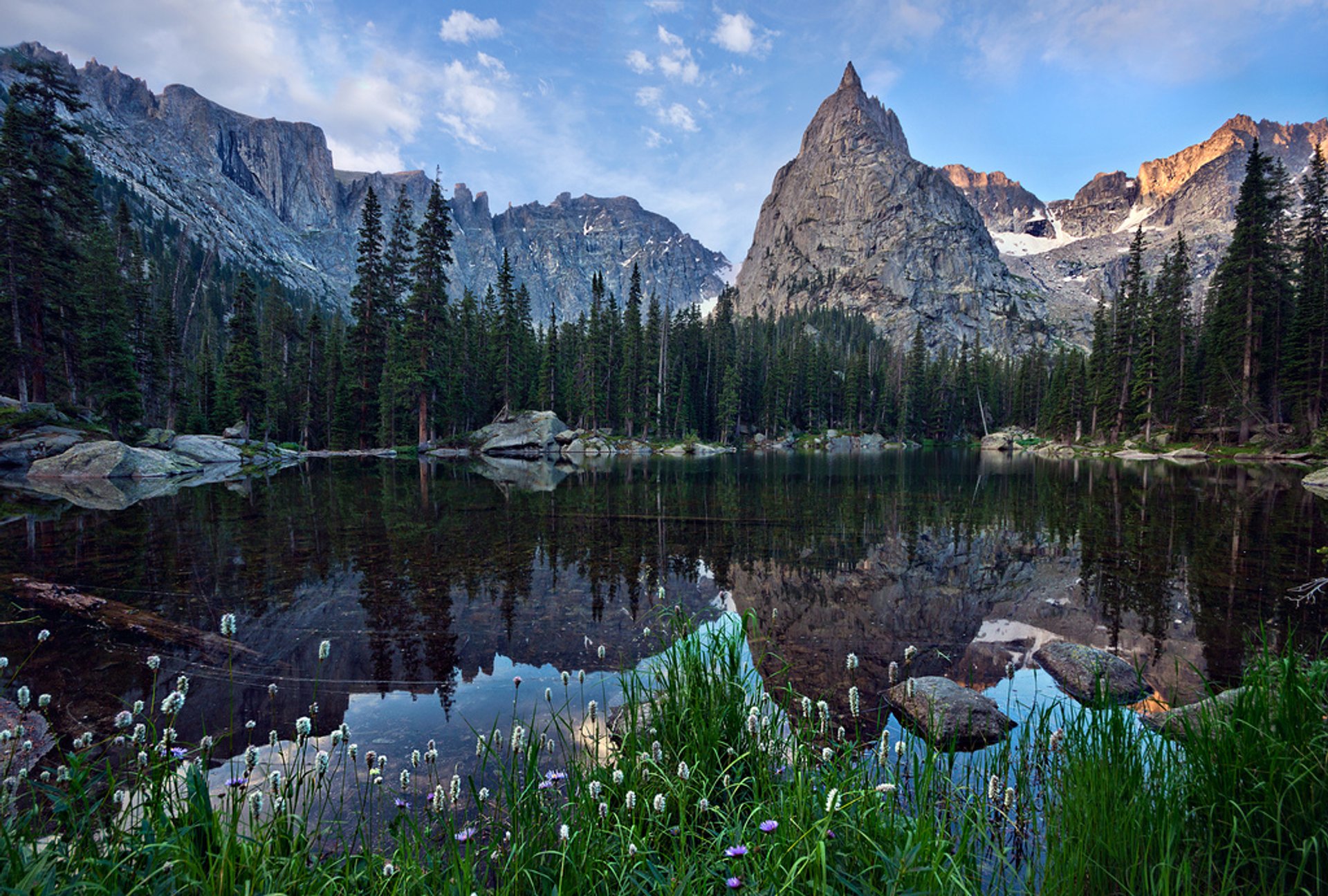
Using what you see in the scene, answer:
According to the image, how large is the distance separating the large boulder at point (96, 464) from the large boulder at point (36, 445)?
1001mm

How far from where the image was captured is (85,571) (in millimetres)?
10086

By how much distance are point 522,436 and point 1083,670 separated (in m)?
52.8

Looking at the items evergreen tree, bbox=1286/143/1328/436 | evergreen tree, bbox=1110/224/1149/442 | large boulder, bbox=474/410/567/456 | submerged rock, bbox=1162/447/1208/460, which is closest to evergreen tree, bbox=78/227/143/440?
large boulder, bbox=474/410/567/456

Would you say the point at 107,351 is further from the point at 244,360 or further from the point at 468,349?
the point at 468,349

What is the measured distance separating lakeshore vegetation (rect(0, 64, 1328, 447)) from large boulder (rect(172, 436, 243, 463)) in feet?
9.07

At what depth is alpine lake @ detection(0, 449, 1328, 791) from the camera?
6.02 metres

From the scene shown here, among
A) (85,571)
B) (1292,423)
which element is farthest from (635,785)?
(1292,423)

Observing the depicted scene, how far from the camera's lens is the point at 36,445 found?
1069 inches

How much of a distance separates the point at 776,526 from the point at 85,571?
51.5ft

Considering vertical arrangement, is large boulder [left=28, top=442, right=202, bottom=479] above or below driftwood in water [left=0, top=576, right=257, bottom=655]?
above

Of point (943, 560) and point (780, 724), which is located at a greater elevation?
point (780, 724)

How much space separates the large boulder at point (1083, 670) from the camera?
6250 millimetres

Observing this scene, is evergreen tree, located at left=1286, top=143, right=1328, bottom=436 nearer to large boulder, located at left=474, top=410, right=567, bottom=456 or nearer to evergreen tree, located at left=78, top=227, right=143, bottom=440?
large boulder, located at left=474, top=410, right=567, bottom=456

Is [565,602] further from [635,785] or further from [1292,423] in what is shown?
[1292,423]
